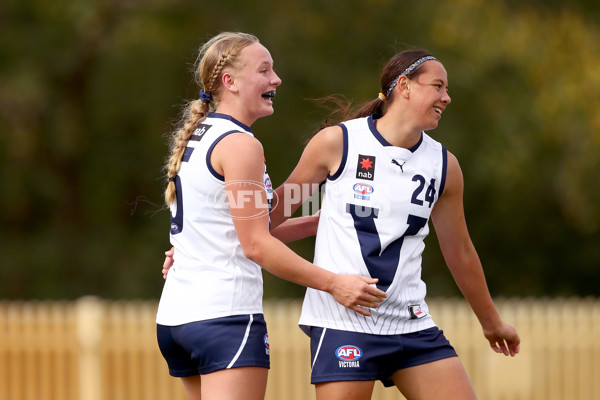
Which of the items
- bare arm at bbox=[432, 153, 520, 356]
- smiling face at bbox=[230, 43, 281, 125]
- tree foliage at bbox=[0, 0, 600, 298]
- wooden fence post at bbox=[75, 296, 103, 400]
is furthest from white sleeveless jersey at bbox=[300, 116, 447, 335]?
tree foliage at bbox=[0, 0, 600, 298]

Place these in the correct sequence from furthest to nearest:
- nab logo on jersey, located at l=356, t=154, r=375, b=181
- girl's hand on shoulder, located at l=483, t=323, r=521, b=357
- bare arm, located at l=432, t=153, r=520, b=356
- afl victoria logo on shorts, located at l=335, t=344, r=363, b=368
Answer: girl's hand on shoulder, located at l=483, t=323, r=521, b=357 < bare arm, located at l=432, t=153, r=520, b=356 < nab logo on jersey, located at l=356, t=154, r=375, b=181 < afl victoria logo on shorts, located at l=335, t=344, r=363, b=368

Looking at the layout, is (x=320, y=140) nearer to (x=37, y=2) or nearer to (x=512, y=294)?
A: (x=37, y=2)

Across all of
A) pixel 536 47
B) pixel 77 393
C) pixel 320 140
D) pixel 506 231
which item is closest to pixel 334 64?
pixel 536 47

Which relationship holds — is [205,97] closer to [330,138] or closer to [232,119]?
[232,119]

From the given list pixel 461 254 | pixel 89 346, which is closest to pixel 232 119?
pixel 461 254

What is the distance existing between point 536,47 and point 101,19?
6.78 m

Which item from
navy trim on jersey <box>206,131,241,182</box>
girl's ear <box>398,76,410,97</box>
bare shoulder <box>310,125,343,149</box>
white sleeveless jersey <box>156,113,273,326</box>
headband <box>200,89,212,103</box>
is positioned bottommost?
white sleeveless jersey <box>156,113,273,326</box>

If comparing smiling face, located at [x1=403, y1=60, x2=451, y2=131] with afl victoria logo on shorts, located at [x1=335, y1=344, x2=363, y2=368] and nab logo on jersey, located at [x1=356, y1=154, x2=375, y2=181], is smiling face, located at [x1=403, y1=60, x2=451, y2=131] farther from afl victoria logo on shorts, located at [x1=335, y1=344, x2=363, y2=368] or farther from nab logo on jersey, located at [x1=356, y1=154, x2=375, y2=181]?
afl victoria logo on shorts, located at [x1=335, y1=344, x2=363, y2=368]

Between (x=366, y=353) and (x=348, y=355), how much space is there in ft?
0.24

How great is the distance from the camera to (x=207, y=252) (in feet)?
10.9

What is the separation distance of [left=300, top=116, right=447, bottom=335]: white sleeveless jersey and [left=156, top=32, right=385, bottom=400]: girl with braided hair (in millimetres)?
210

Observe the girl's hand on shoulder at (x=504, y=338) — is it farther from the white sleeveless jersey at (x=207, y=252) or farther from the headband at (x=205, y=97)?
the headband at (x=205, y=97)

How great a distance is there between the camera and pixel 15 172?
576 inches

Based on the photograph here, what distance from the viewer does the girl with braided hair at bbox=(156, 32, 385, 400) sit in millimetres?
3240
